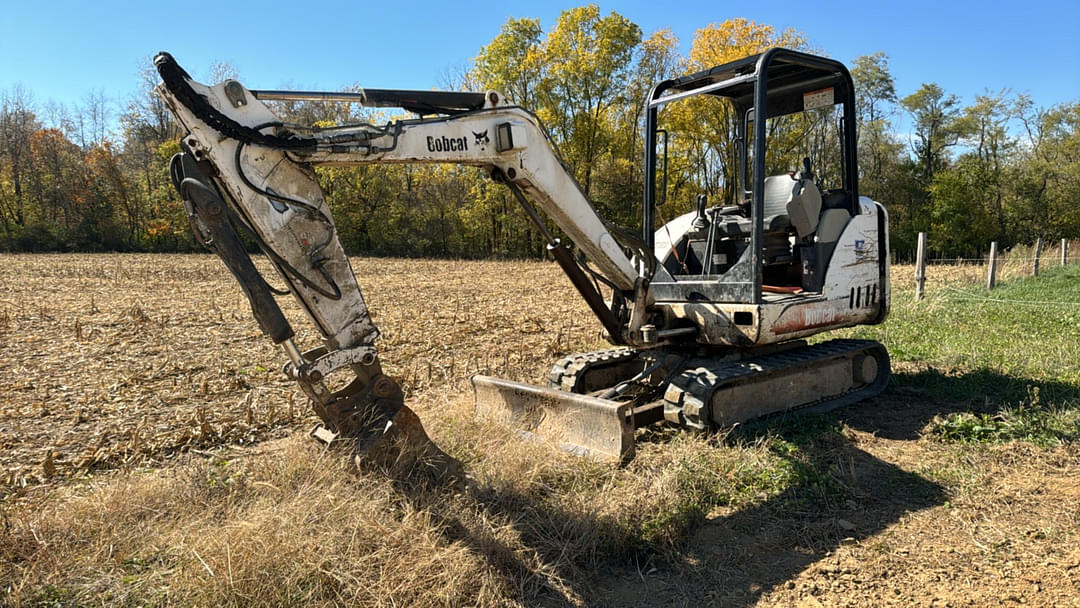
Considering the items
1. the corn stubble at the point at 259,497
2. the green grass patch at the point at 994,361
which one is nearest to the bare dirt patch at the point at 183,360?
the corn stubble at the point at 259,497

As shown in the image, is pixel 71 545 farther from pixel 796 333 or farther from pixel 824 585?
pixel 796 333

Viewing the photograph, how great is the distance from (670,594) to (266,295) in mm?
2651

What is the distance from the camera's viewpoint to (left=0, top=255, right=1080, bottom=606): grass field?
3551mm

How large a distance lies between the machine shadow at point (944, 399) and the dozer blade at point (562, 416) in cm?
257

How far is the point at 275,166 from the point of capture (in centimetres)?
395

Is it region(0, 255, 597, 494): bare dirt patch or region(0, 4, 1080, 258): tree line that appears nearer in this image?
region(0, 255, 597, 494): bare dirt patch

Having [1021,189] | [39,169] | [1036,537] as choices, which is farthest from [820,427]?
[39,169]

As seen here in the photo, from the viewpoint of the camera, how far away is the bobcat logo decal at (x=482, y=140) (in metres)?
4.64

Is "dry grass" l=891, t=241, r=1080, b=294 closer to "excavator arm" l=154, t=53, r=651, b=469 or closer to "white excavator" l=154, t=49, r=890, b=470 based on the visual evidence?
"white excavator" l=154, t=49, r=890, b=470

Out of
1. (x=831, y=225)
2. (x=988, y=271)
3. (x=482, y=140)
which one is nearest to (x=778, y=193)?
(x=831, y=225)

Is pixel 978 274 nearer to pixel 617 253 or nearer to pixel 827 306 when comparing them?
pixel 827 306

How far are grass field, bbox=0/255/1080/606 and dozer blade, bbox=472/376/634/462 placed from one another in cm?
25

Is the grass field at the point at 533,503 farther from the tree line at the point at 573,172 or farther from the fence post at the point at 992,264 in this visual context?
the tree line at the point at 573,172

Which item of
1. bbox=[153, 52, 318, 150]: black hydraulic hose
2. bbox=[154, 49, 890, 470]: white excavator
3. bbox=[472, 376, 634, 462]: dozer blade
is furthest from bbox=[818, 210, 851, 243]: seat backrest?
bbox=[153, 52, 318, 150]: black hydraulic hose
